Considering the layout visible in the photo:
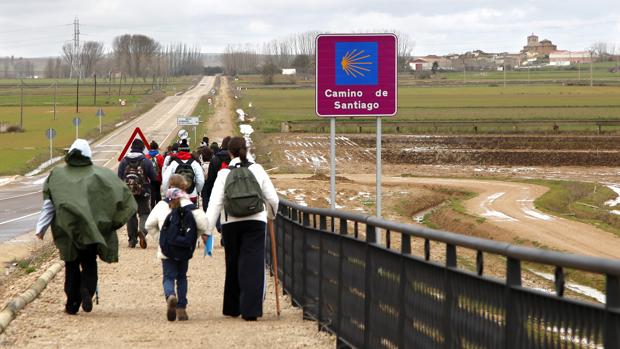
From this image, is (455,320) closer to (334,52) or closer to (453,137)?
(334,52)

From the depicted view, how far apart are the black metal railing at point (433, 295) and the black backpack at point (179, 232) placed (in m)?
1.20

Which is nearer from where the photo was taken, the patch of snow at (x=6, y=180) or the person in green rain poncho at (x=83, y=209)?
the person in green rain poncho at (x=83, y=209)

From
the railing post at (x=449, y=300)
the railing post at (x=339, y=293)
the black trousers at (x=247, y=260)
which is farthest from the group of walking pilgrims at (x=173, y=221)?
the railing post at (x=449, y=300)

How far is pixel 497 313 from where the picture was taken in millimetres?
5500

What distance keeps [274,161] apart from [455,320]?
55.1 metres

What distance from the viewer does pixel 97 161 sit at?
61344 mm

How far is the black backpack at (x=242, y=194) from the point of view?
11062 millimetres

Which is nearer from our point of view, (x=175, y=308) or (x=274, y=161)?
(x=175, y=308)

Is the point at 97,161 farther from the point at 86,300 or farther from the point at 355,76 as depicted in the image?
the point at 355,76

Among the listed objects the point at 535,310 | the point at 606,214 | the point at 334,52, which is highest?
the point at 334,52

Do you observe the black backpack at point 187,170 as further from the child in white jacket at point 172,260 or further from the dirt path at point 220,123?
the dirt path at point 220,123

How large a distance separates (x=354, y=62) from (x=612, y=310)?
8.28 metres

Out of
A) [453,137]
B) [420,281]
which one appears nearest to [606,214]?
[420,281]

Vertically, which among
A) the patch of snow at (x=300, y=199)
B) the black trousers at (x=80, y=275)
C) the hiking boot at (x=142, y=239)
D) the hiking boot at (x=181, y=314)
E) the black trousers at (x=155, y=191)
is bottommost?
the patch of snow at (x=300, y=199)
